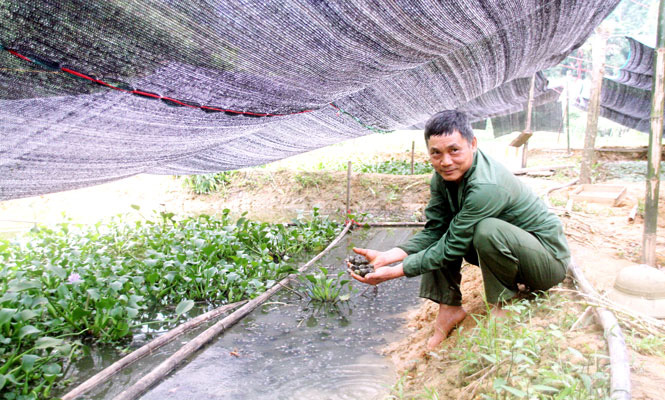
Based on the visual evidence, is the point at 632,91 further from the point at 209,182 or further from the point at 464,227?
the point at 464,227

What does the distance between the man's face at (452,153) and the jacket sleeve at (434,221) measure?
24cm

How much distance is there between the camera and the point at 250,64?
2.30 metres

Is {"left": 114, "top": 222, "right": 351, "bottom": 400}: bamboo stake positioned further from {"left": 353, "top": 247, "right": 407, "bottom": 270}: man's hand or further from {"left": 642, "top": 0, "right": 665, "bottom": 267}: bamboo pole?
{"left": 642, "top": 0, "right": 665, "bottom": 267}: bamboo pole

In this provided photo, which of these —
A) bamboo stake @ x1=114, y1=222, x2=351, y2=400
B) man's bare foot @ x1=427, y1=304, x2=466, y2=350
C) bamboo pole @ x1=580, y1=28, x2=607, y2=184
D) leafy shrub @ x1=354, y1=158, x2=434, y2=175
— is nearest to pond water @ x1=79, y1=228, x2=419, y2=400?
bamboo stake @ x1=114, y1=222, x2=351, y2=400


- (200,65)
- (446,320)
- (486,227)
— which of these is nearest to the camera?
(486,227)

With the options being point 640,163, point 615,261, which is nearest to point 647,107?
point 640,163

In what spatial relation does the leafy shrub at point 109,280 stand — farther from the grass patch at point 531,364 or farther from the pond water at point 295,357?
the grass patch at point 531,364

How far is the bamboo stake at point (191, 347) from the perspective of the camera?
6.62 ft

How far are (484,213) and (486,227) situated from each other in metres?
0.07

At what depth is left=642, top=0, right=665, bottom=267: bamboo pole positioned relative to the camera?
3309mm

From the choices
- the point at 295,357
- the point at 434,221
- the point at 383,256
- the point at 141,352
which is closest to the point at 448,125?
the point at 434,221

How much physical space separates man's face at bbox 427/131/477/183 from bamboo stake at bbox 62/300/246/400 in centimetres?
172

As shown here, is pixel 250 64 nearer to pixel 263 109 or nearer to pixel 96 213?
pixel 263 109

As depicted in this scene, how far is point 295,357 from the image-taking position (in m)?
2.46
